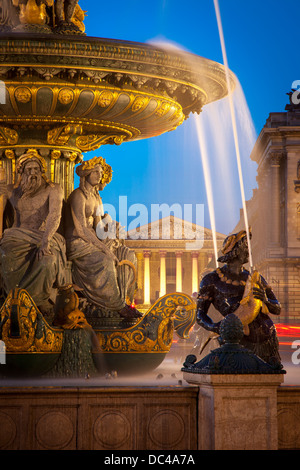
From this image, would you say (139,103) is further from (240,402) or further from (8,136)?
(240,402)

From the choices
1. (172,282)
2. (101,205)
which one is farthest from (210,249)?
(101,205)

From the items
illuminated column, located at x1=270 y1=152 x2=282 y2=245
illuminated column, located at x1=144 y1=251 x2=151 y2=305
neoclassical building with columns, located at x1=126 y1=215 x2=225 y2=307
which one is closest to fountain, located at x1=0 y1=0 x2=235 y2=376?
illuminated column, located at x1=270 y1=152 x2=282 y2=245

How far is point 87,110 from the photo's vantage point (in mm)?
7320

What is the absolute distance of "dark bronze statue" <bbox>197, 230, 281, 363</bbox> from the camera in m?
5.60

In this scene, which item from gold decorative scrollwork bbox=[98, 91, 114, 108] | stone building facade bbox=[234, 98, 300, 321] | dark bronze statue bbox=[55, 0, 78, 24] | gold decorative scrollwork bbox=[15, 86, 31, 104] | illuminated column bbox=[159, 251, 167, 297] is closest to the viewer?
gold decorative scrollwork bbox=[15, 86, 31, 104]

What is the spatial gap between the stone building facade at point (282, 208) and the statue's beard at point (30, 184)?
50.4m

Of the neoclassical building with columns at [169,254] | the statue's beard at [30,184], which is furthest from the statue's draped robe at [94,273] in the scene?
the neoclassical building with columns at [169,254]

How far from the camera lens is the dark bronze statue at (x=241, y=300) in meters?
5.60

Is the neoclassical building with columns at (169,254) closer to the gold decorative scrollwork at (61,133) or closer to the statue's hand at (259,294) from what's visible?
the gold decorative scrollwork at (61,133)

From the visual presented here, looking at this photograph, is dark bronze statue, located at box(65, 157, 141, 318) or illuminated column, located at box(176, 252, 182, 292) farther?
illuminated column, located at box(176, 252, 182, 292)

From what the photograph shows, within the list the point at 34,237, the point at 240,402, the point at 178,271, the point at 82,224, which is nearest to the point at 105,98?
the point at 82,224

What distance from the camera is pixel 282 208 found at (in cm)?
6250

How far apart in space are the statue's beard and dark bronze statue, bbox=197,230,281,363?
2.02 meters

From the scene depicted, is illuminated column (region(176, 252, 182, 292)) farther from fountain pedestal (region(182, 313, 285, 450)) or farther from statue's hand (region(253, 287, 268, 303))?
fountain pedestal (region(182, 313, 285, 450))
